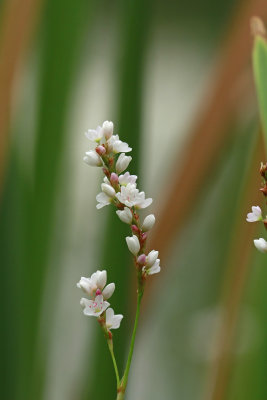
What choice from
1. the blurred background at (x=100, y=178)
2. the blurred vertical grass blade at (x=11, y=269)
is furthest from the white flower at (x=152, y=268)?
the blurred vertical grass blade at (x=11, y=269)

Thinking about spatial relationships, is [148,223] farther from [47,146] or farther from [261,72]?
[47,146]

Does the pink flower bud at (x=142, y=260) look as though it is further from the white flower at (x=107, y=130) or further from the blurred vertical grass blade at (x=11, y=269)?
the blurred vertical grass blade at (x=11, y=269)

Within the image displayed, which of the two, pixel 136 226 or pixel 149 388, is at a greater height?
pixel 136 226

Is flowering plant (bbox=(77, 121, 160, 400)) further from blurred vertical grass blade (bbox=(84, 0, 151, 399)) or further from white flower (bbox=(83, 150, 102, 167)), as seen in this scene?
blurred vertical grass blade (bbox=(84, 0, 151, 399))

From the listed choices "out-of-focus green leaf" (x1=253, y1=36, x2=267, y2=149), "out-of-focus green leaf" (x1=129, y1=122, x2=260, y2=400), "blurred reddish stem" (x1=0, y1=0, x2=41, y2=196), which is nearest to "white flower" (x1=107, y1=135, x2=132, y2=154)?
"out-of-focus green leaf" (x1=253, y1=36, x2=267, y2=149)

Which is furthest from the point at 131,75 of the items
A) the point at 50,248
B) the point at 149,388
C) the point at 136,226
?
the point at 149,388

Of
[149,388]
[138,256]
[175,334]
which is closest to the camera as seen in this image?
[138,256]

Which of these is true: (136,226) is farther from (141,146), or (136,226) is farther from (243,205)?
(141,146)
